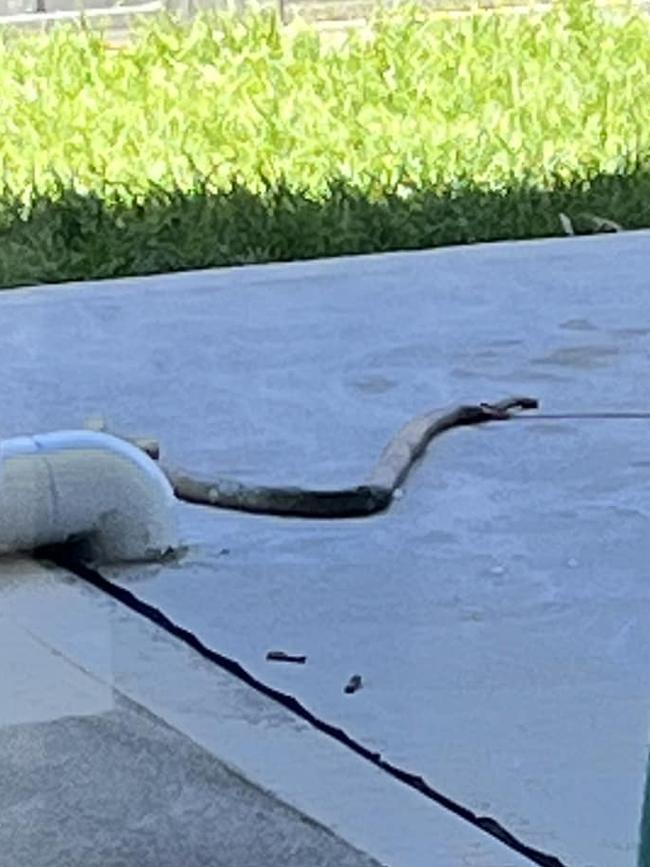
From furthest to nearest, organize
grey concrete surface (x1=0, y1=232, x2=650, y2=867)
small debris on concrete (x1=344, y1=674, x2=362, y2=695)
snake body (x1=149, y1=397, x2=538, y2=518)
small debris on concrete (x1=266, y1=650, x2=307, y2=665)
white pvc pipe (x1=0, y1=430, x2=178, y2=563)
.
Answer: snake body (x1=149, y1=397, x2=538, y2=518), white pvc pipe (x1=0, y1=430, x2=178, y2=563), small debris on concrete (x1=266, y1=650, x2=307, y2=665), small debris on concrete (x1=344, y1=674, x2=362, y2=695), grey concrete surface (x1=0, y1=232, x2=650, y2=867)

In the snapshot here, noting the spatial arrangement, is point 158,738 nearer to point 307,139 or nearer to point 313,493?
point 313,493

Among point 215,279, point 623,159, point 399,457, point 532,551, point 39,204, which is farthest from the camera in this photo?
point 623,159

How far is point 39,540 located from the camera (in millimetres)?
4148

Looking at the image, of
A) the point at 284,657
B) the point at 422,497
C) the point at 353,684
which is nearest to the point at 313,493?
the point at 422,497

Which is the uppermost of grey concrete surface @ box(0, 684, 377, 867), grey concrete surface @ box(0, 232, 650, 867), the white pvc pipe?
the white pvc pipe

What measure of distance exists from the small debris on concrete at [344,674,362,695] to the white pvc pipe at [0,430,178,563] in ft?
2.26

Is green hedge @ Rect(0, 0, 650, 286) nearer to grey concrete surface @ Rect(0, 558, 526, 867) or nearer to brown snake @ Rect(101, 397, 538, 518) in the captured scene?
brown snake @ Rect(101, 397, 538, 518)

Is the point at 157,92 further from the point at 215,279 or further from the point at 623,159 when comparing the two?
the point at 215,279

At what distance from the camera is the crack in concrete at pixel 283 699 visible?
2957mm

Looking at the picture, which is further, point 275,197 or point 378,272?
point 275,197

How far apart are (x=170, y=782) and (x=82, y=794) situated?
11 centimetres

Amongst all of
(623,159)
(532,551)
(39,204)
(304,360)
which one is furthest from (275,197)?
(532,551)

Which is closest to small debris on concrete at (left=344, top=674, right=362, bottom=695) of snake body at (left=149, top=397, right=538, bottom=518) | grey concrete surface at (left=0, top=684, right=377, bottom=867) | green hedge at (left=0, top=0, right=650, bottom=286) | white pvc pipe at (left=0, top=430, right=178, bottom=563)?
grey concrete surface at (left=0, top=684, right=377, bottom=867)

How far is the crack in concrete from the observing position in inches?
116
